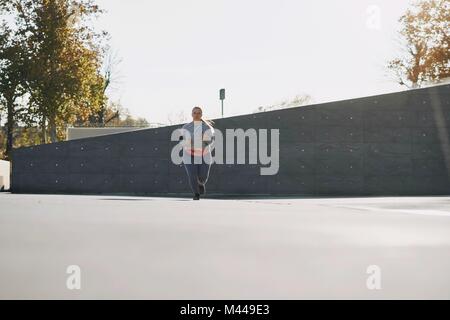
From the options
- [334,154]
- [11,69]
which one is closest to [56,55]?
[11,69]

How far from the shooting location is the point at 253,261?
5.38 metres

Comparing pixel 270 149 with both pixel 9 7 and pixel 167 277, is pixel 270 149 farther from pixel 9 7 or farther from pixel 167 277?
pixel 9 7

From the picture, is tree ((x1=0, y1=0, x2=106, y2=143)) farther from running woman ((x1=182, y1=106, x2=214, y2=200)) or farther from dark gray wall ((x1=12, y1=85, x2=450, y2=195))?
running woman ((x1=182, y1=106, x2=214, y2=200))

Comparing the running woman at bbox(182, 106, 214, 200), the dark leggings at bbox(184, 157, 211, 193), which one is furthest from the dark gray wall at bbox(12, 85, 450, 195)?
the running woman at bbox(182, 106, 214, 200)

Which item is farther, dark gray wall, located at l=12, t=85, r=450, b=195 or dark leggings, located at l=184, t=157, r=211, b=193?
dark gray wall, located at l=12, t=85, r=450, b=195

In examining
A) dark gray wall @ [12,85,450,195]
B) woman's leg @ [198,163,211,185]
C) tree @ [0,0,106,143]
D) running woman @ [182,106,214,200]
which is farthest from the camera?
tree @ [0,0,106,143]

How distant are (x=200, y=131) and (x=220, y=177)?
38.6 feet

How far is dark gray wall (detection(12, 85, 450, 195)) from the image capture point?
2644cm

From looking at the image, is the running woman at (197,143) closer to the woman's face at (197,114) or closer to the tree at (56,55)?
the woman's face at (197,114)

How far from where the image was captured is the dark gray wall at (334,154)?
26.4 m

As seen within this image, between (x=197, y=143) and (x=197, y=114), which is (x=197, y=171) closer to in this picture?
(x=197, y=143)

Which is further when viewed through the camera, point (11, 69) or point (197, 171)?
point (11, 69)

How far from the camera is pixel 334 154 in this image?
1051 inches
